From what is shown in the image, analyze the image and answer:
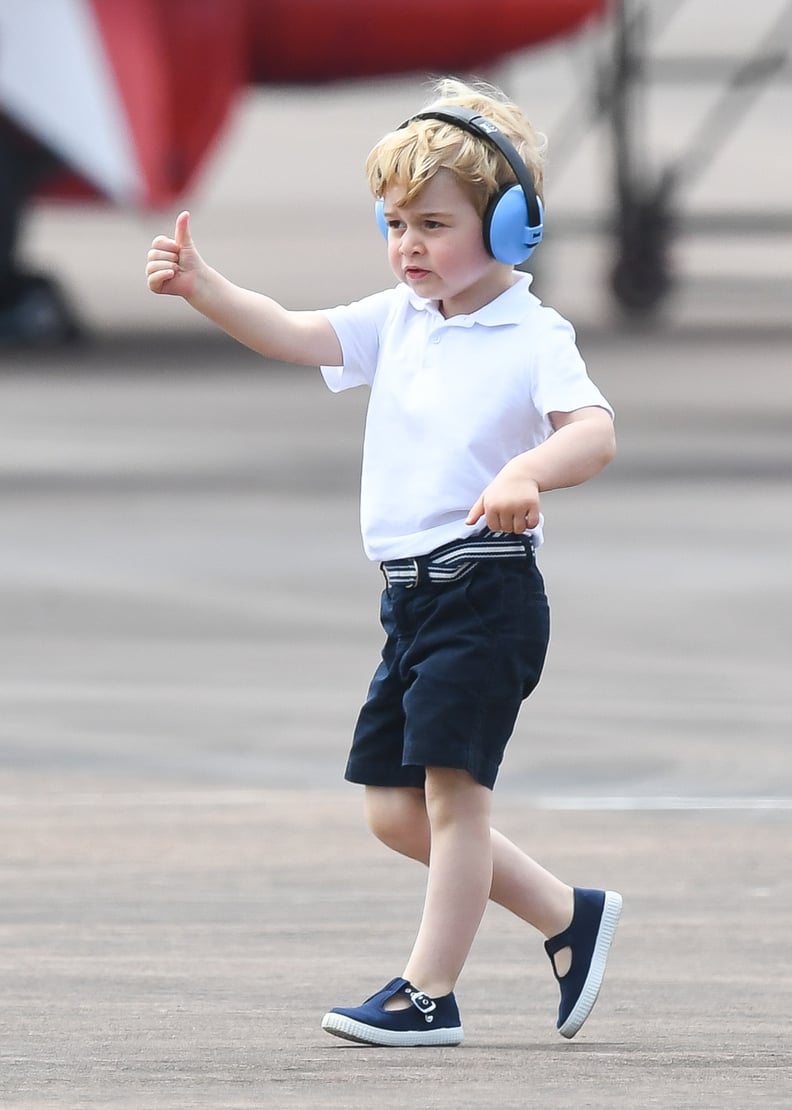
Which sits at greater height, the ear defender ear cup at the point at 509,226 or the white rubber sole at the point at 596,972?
the ear defender ear cup at the point at 509,226

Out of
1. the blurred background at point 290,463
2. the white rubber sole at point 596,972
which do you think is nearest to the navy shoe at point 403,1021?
the white rubber sole at point 596,972

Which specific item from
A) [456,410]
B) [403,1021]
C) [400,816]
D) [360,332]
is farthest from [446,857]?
[360,332]

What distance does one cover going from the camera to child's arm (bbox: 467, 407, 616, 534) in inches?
142

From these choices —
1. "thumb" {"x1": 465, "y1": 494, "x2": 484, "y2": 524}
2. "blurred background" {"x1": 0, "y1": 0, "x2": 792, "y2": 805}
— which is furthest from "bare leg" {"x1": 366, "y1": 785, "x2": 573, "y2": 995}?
"blurred background" {"x1": 0, "y1": 0, "x2": 792, "y2": 805}

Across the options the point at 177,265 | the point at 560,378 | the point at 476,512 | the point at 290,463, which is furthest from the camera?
the point at 290,463

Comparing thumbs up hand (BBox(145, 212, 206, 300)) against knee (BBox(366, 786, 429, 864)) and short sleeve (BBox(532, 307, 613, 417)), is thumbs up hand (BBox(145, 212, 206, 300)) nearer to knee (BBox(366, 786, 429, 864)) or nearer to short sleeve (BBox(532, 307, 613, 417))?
short sleeve (BBox(532, 307, 613, 417))

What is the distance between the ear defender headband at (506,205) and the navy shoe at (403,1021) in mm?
1267

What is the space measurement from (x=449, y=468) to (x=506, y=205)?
1.48 feet

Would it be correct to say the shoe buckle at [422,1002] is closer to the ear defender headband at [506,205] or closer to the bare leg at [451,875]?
the bare leg at [451,875]

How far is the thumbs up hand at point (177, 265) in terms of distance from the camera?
3.87 metres

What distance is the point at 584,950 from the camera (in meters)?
4.10

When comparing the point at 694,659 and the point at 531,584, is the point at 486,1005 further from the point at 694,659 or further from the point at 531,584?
the point at 694,659

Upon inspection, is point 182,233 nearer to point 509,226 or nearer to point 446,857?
point 509,226

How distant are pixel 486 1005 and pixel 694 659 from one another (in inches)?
186
